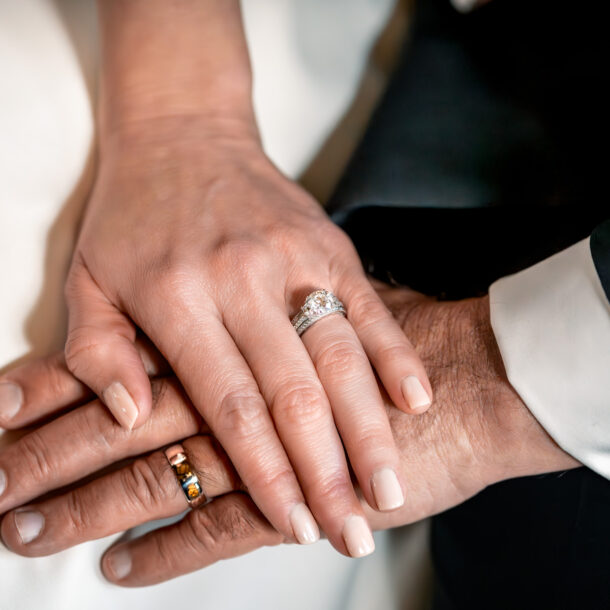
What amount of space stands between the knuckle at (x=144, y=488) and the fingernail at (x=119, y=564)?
0.08 metres

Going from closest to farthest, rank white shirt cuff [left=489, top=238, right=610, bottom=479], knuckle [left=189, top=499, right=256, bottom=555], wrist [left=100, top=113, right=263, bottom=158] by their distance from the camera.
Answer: white shirt cuff [left=489, top=238, right=610, bottom=479] → knuckle [left=189, top=499, right=256, bottom=555] → wrist [left=100, top=113, right=263, bottom=158]

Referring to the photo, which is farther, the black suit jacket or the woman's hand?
the black suit jacket

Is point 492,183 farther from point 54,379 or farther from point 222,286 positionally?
point 54,379

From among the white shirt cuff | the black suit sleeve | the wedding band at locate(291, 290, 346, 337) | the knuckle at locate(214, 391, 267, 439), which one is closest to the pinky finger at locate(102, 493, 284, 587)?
the knuckle at locate(214, 391, 267, 439)

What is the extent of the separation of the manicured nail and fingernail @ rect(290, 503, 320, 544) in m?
0.36

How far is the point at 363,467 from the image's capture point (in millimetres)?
673

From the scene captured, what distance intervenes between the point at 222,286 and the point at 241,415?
0.52 feet

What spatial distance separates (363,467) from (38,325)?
0.45m

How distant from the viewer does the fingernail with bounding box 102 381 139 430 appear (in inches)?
28.2

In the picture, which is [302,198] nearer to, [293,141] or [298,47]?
[293,141]

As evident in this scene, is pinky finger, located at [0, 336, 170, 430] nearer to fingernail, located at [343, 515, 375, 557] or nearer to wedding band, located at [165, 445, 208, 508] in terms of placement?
wedding band, located at [165, 445, 208, 508]

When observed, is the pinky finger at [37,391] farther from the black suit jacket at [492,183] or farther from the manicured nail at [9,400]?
the black suit jacket at [492,183]

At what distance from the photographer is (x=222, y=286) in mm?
758

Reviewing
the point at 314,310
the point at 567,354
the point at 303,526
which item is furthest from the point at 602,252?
the point at 303,526
